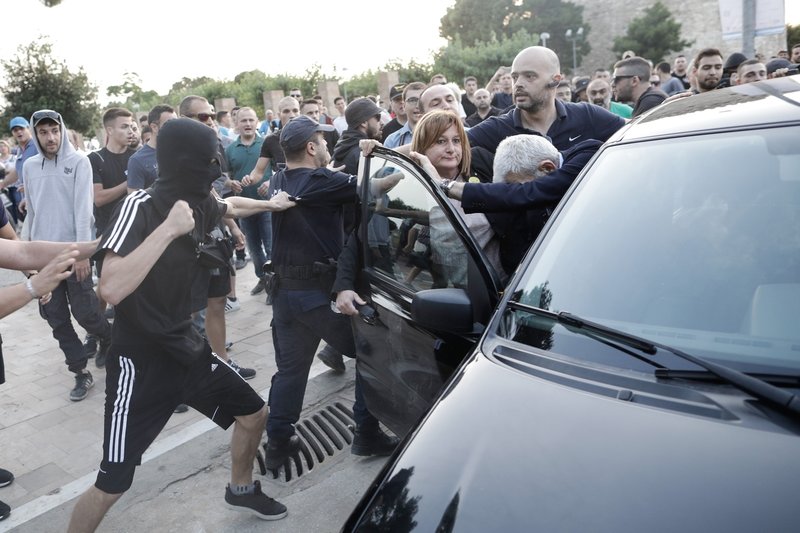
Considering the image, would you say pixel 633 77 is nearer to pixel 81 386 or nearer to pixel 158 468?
pixel 158 468

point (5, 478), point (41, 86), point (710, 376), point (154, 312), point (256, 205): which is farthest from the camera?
point (41, 86)

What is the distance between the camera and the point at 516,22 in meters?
60.2

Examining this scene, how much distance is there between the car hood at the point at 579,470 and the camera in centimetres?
117

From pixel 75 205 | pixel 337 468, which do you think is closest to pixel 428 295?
pixel 337 468

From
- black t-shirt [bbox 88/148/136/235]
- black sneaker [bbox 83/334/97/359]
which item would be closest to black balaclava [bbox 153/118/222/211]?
black t-shirt [bbox 88/148/136/235]

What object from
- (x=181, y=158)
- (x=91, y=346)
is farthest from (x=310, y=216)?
(x=91, y=346)

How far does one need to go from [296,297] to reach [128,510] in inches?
54.7

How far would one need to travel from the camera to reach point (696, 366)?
4.99 ft

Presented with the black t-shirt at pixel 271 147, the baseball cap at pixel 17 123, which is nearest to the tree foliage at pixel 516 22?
the black t-shirt at pixel 271 147

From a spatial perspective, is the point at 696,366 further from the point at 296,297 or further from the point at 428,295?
the point at 296,297

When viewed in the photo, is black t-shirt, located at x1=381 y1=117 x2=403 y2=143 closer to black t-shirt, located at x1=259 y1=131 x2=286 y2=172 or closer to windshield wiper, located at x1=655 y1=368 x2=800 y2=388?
black t-shirt, located at x1=259 y1=131 x2=286 y2=172

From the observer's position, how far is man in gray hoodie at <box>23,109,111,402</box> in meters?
4.82

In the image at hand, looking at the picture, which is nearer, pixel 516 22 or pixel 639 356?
pixel 639 356

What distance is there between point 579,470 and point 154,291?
1.97 meters
